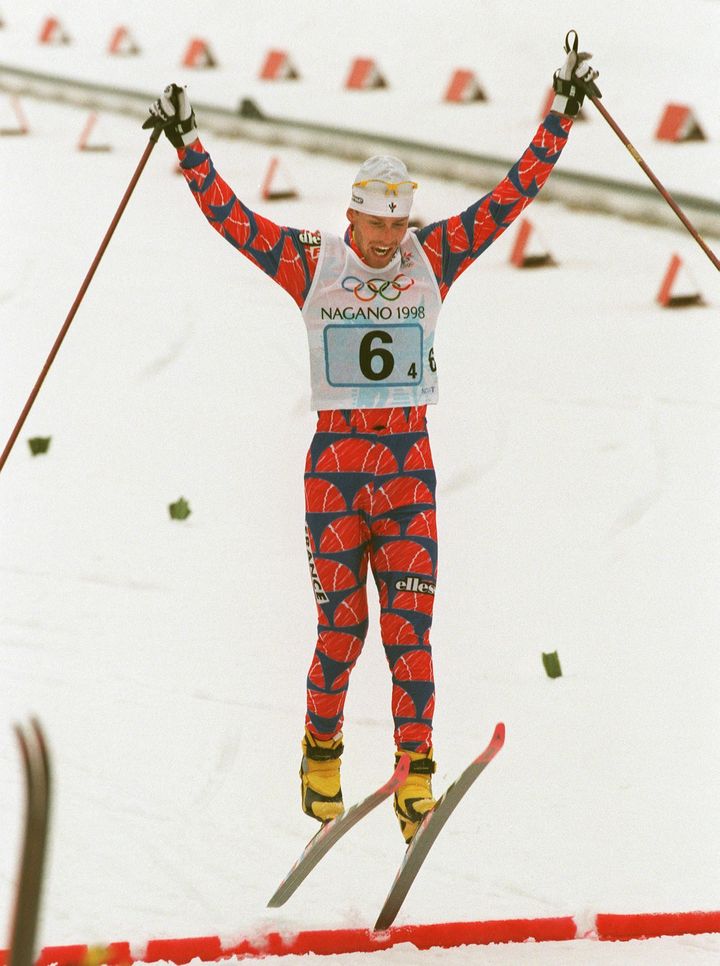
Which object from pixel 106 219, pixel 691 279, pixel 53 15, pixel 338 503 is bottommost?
pixel 338 503

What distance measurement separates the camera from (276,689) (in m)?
7.34

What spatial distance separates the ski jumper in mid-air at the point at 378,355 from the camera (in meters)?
4.88

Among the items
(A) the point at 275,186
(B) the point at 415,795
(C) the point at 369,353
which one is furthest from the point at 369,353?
(A) the point at 275,186

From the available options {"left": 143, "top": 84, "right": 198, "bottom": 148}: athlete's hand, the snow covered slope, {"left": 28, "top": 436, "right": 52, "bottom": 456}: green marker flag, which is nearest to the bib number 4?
Result: {"left": 143, "top": 84, "right": 198, "bottom": 148}: athlete's hand

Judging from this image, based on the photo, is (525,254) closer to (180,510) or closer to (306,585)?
(180,510)

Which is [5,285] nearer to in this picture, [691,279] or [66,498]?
[66,498]

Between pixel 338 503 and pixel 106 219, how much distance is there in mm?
8934

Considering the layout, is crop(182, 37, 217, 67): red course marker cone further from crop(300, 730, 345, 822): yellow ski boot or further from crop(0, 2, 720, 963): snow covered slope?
crop(300, 730, 345, 822): yellow ski boot

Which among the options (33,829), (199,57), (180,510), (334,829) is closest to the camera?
(33,829)

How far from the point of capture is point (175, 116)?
187 inches

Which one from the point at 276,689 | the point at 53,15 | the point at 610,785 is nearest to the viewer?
the point at 610,785

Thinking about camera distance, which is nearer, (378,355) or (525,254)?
(378,355)

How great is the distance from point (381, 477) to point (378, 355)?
39 centimetres

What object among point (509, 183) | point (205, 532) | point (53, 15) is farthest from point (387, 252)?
point (53, 15)
